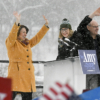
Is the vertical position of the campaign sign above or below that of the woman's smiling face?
below

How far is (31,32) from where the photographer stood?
76.7 ft

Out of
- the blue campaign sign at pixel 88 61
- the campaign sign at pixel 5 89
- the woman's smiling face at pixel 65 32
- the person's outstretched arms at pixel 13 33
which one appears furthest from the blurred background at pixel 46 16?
the campaign sign at pixel 5 89

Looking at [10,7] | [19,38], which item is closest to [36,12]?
[10,7]

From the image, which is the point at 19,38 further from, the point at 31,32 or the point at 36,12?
the point at 36,12

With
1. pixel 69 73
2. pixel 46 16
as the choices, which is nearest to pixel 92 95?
pixel 69 73

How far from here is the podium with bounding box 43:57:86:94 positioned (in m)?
2.72

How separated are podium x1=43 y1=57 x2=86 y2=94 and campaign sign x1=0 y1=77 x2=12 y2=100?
163cm

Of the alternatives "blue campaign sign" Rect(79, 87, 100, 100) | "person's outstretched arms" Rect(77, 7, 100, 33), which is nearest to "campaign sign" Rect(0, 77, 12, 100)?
"blue campaign sign" Rect(79, 87, 100, 100)

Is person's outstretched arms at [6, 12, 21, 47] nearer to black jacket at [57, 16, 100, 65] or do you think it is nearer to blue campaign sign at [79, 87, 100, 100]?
black jacket at [57, 16, 100, 65]

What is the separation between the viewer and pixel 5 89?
0.94 metres

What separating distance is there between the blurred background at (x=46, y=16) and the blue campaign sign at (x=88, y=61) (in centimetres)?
1877

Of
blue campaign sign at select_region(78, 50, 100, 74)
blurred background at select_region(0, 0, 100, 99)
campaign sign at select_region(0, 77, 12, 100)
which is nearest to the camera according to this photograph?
campaign sign at select_region(0, 77, 12, 100)

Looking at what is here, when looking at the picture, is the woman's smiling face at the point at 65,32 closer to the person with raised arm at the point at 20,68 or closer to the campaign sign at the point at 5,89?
the person with raised arm at the point at 20,68

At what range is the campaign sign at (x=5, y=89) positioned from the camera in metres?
0.93
